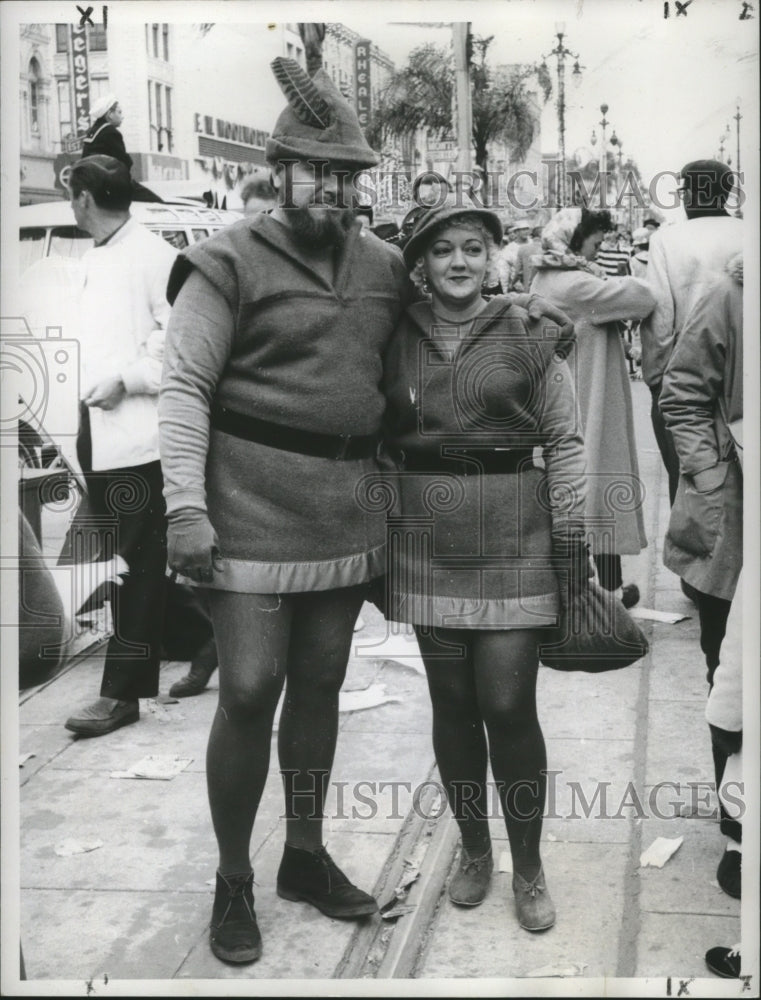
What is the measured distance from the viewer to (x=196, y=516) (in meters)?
3.43

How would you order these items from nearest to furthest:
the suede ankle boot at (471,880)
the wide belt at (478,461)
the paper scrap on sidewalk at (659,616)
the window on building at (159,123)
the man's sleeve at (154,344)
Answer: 1. the wide belt at (478,461)
2. the window on building at (159,123)
3. the suede ankle boot at (471,880)
4. the man's sleeve at (154,344)
5. the paper scrap on sidewalk at (659,616)

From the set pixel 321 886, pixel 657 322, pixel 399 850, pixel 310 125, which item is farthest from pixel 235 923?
pixel 657 322

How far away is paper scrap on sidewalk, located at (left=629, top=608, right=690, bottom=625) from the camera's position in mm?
5371

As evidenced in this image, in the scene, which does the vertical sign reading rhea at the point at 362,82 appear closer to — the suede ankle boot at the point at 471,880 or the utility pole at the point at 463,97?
the utility pole at the point at 463,97

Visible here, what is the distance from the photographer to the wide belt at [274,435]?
3553 millimetres

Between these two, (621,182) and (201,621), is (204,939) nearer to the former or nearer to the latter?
(201,621)

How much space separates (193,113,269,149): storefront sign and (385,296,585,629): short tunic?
1.91 feet

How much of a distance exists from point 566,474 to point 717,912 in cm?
118

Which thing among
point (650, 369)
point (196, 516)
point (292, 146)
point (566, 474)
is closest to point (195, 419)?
point (196, 516)

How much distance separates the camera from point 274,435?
3.55 metres

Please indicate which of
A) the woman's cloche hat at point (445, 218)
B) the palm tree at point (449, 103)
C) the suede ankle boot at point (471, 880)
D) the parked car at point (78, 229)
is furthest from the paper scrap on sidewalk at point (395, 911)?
the palm tree at point (449, 103)

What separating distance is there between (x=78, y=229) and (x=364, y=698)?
1.83 metres

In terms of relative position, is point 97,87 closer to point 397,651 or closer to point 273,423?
point 273,423

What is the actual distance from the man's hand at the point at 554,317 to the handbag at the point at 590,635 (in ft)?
1.96
